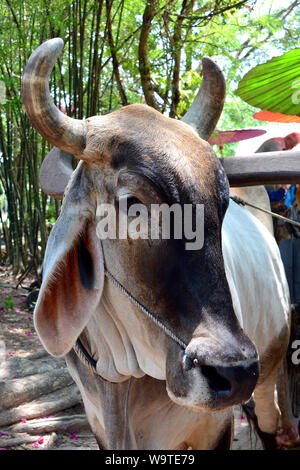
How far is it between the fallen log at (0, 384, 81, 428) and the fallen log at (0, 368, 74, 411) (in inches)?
1.5

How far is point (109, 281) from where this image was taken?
6.77 feet

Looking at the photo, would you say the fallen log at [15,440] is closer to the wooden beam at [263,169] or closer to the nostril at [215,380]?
the wooden beam at [263,169]

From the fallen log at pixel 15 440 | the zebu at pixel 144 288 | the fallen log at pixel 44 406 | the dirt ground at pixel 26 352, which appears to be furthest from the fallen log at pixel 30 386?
the zebu at pixel 144 288

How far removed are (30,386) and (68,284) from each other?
8.55ft

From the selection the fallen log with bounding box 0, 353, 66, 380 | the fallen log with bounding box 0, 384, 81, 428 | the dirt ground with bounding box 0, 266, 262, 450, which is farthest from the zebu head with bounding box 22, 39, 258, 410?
the fallen log with bounding box 0, 353, 66, 380

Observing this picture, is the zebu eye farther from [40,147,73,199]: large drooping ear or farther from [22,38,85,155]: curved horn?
[40,147,73,199]: large drooping ear

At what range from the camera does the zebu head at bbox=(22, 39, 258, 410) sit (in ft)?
5.65

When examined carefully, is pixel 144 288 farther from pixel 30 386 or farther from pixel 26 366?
pixel 26 366

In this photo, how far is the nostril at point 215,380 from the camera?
1687 mm

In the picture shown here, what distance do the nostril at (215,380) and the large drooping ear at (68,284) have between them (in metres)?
0.53

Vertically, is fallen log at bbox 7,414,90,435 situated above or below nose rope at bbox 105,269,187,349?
below

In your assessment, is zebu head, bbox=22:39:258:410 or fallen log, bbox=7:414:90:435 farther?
fallen log, bbox=7:414:90:435

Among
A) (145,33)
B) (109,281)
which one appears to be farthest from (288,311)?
(145,33)

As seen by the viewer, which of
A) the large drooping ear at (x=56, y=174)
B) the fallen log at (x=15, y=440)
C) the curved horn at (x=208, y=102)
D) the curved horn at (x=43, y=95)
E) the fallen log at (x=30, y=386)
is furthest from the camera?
the fallen log at (x=30, y=386)
